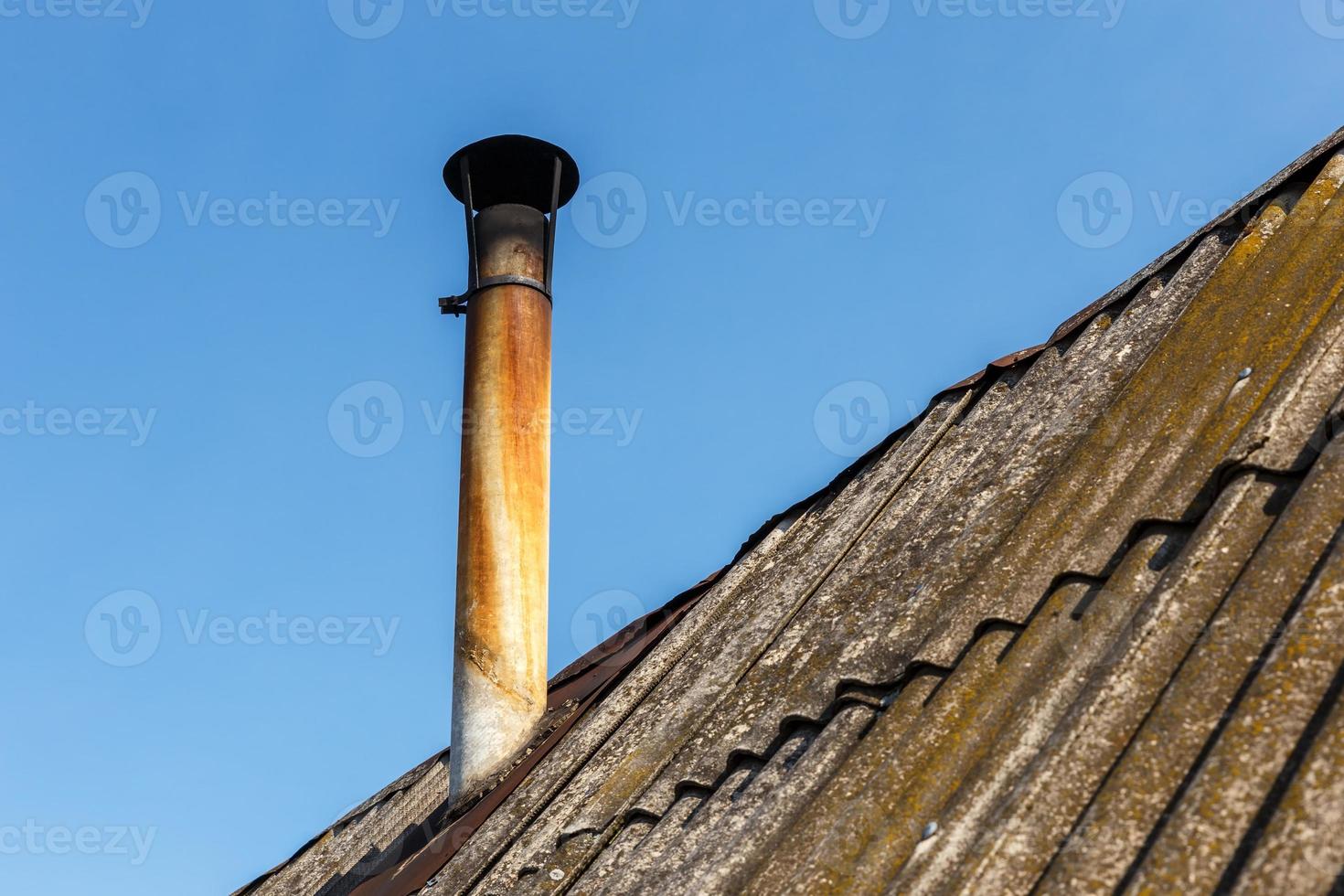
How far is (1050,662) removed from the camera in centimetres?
238

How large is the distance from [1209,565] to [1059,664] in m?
0.31

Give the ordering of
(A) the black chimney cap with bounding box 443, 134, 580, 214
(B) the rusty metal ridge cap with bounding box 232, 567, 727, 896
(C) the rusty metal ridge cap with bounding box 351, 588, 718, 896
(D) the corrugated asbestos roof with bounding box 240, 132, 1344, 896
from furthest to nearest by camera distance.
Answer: (A) the black chimney cap with bounding box 443, 134, 580, 214, (B) the rusty metal ridge cap with bounding box 232, 567, 727, 896, (C) the rusty metal ridge cap with bounding box 351, 588, 718, 896, (D) the corrugated asbestos roof with bounding box 240, 132, 1344, 896

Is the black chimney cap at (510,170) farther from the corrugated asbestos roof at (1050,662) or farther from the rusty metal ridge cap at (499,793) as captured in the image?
the corrugated asbestos roof at (1050,662)

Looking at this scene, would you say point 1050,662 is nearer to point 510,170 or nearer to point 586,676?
point 586,676

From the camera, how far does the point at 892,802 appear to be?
7.42ft

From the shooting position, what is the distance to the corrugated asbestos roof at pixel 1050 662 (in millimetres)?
1844

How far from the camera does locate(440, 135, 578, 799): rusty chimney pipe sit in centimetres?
516

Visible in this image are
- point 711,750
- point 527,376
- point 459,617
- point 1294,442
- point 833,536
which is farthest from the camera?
point 527,376

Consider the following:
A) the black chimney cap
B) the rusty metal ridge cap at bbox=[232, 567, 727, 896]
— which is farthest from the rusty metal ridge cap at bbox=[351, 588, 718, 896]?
the black chimney cap

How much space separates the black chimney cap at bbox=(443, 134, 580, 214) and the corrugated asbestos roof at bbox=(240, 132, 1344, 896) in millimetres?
2525

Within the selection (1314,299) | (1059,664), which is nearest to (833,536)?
(1314,299)

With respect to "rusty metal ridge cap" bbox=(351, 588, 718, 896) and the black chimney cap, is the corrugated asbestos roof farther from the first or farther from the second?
the black chimney cap

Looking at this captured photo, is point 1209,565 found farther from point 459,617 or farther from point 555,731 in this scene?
point 459,617

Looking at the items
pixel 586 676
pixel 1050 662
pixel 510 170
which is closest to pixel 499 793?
pixel 586 676
